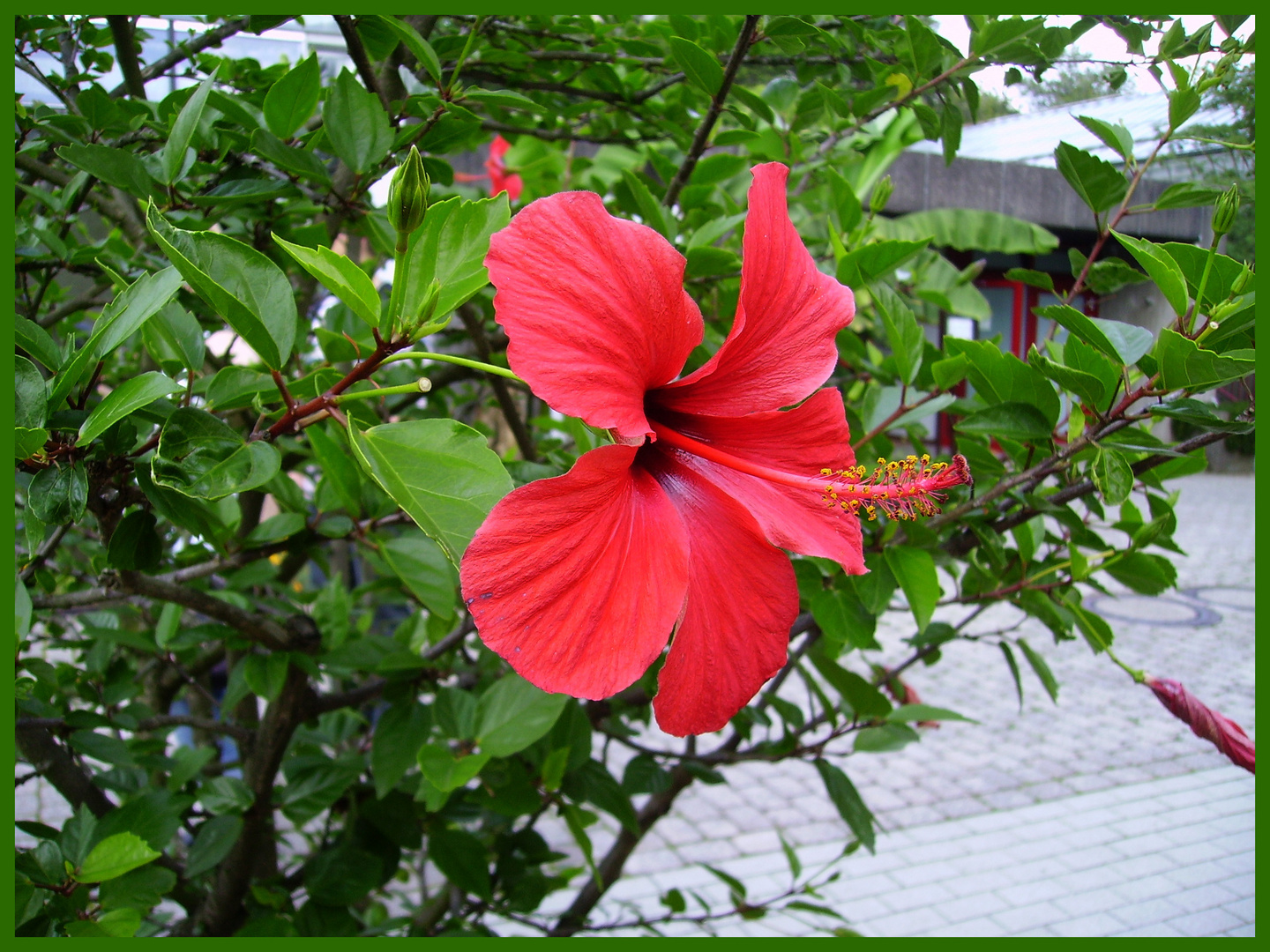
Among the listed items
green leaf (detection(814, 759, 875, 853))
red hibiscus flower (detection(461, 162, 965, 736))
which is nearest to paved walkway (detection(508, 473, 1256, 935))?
green leaf (detection(814, 759, 875, 853))

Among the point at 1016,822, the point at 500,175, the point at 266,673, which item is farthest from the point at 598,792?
Result: the point at 1016,822

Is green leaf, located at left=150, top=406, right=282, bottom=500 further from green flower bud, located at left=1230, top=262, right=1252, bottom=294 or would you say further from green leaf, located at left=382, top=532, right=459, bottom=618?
green flower bud, located at left=1230, top=262, right=1252, bottom=294

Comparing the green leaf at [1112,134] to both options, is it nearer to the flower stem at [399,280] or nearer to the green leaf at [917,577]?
the green leaf at [917,577]

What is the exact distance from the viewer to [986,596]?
1.09 meters

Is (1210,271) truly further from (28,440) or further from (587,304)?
(28,440)

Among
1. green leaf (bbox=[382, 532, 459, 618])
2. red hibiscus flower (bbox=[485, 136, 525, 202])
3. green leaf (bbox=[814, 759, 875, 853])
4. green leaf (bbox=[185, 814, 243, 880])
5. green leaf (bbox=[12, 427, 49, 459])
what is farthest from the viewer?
red hibiscus flower (bbox=[485, 136, 525, 202])

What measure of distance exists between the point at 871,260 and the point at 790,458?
0.34 m

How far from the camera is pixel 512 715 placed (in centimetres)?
106

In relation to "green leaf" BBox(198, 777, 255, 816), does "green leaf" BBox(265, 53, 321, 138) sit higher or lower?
higher

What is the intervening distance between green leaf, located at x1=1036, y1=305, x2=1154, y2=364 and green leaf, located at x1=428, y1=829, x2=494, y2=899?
3.61 ft

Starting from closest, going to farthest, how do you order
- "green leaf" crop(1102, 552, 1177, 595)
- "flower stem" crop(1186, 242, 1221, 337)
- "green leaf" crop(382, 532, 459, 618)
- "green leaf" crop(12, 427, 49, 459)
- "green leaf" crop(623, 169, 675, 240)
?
"green leaf" crop(12, 427, 49, 459), "flower stem" crop(1186, 242, 1221, 337), "green leaf" crop(382, 532, 459, 618), "green leaf" crop(623, 169, 675, 240), "green leaf" crop(1102, 552, 1177, 595)

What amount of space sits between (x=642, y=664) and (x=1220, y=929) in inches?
110

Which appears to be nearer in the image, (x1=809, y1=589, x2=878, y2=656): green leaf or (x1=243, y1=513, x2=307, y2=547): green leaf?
(x1=809, y1=589, x2=878, y2=656): green leaf

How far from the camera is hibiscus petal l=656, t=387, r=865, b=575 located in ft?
2.02
